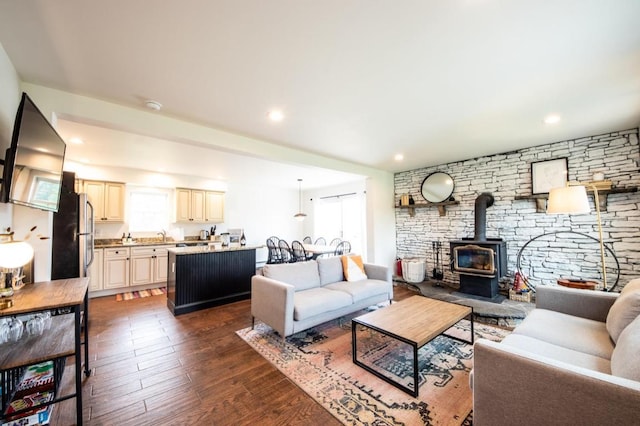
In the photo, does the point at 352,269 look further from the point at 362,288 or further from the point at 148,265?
the point at 148,265

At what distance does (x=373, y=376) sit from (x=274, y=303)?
3.88 feet

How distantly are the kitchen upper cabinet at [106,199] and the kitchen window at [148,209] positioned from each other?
1.05 feet

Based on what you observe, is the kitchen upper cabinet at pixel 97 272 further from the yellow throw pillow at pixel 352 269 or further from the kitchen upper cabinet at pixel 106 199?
the yellow throw pillow at pixel 352 269

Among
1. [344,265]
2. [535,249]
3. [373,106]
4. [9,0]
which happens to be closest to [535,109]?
[373,106]

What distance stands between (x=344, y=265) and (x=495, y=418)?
2562 millimetres

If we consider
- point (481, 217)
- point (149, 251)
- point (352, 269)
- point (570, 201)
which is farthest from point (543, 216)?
point (149, 251)

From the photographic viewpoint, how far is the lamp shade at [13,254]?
4.61ft

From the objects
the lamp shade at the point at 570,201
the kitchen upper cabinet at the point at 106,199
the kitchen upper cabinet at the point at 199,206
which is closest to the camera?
the lamp shade at the point at 570,201

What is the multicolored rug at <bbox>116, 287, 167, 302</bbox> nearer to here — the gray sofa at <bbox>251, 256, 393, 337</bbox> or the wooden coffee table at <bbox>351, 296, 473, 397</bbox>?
the gray sofa at <bbox>251, 256, 393, 337</bbox>

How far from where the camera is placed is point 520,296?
12.6ft

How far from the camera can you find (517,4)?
55.7 inches

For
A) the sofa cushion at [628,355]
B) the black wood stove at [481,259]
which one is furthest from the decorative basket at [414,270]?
the sofa cushion at [628,355]

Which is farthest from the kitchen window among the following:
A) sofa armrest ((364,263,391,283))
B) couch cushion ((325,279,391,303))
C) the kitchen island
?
sofa armrest ((364,263,391,283))

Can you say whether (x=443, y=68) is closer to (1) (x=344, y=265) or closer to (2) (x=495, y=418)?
(2) (x=495, y=418)
